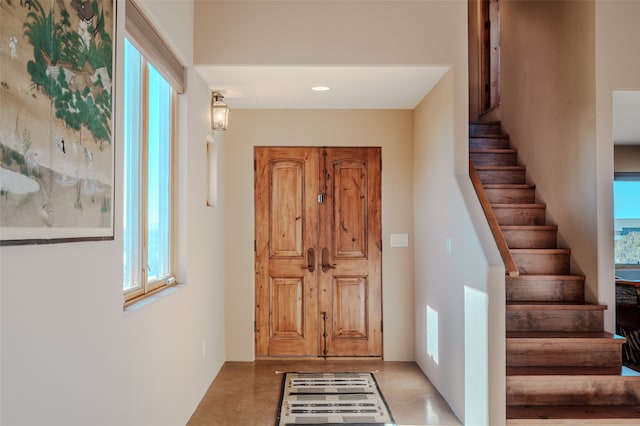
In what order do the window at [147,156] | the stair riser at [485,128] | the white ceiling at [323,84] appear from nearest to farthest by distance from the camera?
the window at [147,156], the white ceiling at [323,84], the stair riser at [485,128]

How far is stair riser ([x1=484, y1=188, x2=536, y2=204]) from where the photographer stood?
500cm

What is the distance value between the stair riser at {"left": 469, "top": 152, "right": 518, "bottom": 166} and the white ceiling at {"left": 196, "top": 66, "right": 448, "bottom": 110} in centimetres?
90

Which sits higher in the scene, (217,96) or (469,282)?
(217,96)

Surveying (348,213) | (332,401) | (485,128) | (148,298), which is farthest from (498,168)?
(148,298)

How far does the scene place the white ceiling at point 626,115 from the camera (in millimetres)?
4031

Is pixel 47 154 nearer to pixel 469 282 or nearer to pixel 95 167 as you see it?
pixel 95 167

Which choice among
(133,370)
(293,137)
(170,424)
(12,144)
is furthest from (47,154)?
(293,137)

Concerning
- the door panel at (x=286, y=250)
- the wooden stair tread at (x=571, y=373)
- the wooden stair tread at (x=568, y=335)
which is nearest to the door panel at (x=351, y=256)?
the door panel at (x=286, y=250)

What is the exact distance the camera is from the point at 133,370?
8.23ft

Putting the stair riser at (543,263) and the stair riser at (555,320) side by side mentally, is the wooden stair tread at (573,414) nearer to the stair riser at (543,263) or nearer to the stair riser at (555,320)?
the stair riser at (555,320)

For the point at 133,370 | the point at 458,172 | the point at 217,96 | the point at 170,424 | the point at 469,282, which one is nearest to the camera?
the point at 133,370

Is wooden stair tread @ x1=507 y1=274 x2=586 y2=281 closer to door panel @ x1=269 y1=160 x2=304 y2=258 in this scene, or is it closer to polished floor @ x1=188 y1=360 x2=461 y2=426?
polished floor @ x1=188 y1=360 x2=461 y2=426

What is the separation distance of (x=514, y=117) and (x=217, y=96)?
318 centimetres

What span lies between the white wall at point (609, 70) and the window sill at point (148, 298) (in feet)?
10.3
